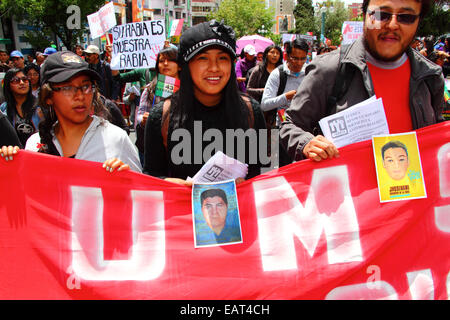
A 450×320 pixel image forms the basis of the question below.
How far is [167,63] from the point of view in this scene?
4.50 metres

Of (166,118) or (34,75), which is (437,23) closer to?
(34,75)

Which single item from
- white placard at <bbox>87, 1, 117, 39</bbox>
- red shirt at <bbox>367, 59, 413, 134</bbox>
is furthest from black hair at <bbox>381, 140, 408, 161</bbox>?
white placard at <bbox>87, 1, 117, 39</bbox>

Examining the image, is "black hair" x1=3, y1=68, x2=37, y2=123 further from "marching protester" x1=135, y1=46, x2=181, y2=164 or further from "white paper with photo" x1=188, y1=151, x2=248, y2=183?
"white paper with photo" x1=188, y1=151, x2=248, y2=183

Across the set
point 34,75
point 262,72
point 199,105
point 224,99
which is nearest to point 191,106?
point 199,105

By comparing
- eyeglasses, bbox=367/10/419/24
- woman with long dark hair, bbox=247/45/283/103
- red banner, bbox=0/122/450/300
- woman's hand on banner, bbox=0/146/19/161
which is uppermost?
woman with long dark hair, bbox=247/45/283/103

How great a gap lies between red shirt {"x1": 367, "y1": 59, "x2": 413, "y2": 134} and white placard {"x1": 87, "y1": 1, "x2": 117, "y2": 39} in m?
6.10

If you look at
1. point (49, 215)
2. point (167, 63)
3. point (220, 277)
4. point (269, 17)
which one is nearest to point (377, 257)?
point (220, 277)

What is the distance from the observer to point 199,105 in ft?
7.60

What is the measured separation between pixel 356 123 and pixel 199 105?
863 millimetres

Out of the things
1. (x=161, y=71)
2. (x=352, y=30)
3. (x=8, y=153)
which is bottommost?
(x=8, y=153)

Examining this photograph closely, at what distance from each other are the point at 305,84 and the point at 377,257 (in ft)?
3.28

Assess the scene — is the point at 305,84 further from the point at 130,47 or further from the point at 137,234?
the point at 130,47

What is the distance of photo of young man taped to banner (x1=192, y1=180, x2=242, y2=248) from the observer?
221cm
